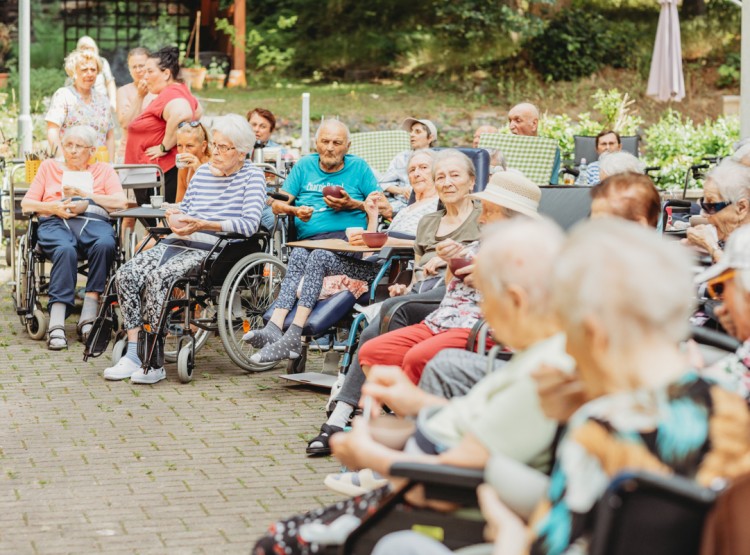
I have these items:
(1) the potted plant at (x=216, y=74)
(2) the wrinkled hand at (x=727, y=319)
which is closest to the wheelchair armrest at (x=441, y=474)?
(2) the wrinkled hand at (x=727, y=319)

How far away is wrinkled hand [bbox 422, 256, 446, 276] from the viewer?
5.57 meters

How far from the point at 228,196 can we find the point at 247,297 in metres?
0.60

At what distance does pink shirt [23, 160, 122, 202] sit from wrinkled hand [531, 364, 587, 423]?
6.04 m

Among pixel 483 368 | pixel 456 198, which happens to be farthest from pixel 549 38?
pixel 483 368

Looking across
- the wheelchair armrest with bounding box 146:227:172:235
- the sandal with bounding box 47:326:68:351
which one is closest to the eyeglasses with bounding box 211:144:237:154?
the wheelchair armrest with bounding box 146:227:172:235

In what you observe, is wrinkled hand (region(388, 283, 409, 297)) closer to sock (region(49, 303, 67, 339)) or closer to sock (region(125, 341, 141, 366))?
sock (region(125, 341, 141, 366))

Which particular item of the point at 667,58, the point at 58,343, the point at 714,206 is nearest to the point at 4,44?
the point at 667,58

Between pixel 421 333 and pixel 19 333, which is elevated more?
pixel 421 333

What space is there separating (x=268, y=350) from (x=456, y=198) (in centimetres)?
147

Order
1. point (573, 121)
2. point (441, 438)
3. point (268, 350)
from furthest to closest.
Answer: point (573, 121) → point (268, 350) → point (441, 438)

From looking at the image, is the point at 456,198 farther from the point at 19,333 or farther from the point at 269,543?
the point at 19,333

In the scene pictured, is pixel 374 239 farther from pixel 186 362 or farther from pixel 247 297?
pixel 186 362

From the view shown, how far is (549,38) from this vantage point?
990 inches

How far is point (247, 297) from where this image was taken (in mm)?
7180
